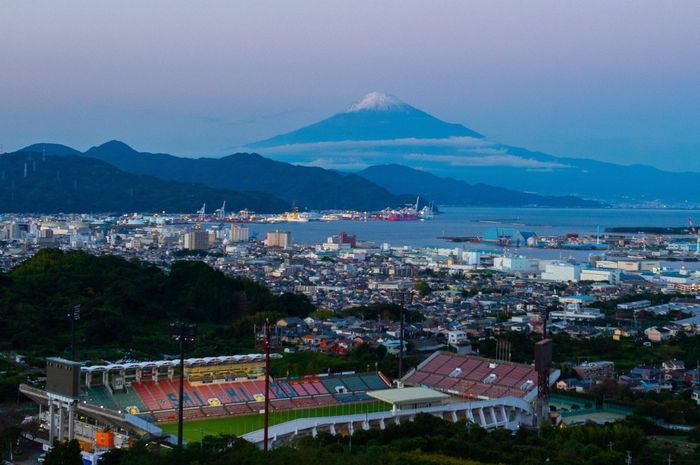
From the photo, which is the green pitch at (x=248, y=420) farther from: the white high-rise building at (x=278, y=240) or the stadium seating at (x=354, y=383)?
the white high-rise building at (x=278, y=240)

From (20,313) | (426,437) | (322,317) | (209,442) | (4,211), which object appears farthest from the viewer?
(4,211)

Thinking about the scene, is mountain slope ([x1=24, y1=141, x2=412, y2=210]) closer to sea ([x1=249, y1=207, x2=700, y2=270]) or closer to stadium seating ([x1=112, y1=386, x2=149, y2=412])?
sea ([x1=249, y1=207, x2=700, y2=270])

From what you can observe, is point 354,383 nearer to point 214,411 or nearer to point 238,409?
point 238,409

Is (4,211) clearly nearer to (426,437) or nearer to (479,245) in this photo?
(479,245)

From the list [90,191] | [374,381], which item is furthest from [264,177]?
[374,381]

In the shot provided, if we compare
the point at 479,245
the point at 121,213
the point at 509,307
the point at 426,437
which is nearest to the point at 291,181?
the point at 121,213

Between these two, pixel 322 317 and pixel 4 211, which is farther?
pixel 4 211
